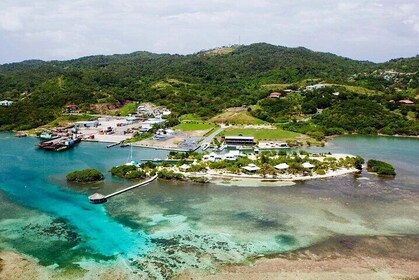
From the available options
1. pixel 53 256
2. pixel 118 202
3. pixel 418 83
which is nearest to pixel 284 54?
pixel 418 83

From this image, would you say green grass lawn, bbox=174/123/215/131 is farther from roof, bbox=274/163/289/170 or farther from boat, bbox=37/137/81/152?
roof, bbox=274/163/289/170

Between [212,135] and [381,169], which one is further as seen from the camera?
[212,135]

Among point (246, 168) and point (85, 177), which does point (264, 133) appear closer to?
point (246, 168)

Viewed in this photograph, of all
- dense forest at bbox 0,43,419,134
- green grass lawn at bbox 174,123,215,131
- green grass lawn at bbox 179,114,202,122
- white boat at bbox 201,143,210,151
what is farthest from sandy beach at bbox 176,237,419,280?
green grass lawn at bbox 179,114,202,122

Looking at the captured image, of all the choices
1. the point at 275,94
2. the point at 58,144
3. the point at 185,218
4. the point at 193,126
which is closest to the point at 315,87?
the point at 275,94

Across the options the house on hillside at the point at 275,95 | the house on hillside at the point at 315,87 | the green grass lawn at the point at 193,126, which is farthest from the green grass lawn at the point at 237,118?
the house on hillside at the point at 315,87

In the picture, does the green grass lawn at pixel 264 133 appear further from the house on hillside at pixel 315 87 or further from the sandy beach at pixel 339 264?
the sandy beach at pixel 339 264
